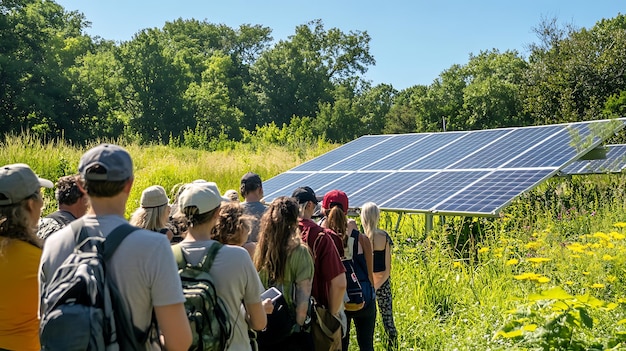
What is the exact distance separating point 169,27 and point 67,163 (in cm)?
6277

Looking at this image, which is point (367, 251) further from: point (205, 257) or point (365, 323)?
point (205, 257)

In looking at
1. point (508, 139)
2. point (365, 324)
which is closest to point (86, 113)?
point (508, 139)

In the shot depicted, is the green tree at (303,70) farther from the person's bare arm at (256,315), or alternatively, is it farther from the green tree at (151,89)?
the person's bare arm at (256,315)

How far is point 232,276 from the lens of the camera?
11.5ft

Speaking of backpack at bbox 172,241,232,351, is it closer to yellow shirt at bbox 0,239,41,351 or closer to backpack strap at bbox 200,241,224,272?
backpack strap at bbox 200,241,224,272

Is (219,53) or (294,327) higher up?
(219,53)

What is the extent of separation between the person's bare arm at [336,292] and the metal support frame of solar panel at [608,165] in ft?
30.4

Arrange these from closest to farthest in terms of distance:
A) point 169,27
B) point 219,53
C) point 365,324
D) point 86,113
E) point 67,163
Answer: point 365,324, point 67,163, point 86,113, point 219,53, point 169,27

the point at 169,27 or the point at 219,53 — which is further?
the point at 169,27

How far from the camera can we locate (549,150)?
35.9 ft

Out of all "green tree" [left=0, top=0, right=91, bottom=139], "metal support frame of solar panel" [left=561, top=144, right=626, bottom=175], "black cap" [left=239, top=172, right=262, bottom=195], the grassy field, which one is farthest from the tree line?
"black cap" [left=239, top=172, right=262, bottom=195]

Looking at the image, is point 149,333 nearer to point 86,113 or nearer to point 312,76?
point 86,113

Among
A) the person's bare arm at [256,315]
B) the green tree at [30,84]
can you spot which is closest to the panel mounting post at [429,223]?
the person's bare arm at [256,315]

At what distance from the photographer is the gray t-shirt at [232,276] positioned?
11.5ft
